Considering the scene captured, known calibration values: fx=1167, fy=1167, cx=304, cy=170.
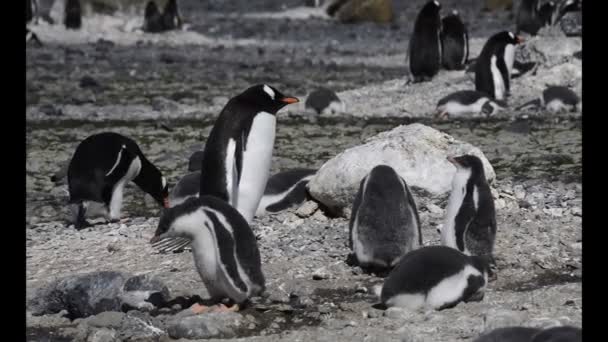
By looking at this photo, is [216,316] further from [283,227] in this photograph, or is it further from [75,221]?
[75,221]

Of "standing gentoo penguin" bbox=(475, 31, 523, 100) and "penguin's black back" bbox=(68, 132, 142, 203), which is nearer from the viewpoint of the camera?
"penguin's black back" bbox=(68, 132, 142, 203)

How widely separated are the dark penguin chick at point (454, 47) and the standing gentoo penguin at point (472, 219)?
8.83 m

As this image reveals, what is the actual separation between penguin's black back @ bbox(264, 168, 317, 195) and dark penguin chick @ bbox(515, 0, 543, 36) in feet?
39.9

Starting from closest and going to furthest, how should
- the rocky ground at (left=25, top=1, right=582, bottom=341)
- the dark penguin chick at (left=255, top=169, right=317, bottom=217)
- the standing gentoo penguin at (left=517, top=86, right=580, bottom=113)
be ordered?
1. the rocky ground at (left=25, top=1, right=582, bottom=341)
2. the dark penguin chick at (left=255, top=169, right=317, bottom=217)
3. the standing gentoo penguin at (left=517, top=86, right=580, bottom=113)

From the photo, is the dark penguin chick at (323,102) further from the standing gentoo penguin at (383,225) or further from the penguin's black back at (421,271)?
the penguin's black back at (421,271)

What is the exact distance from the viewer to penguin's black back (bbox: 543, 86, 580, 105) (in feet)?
36.5

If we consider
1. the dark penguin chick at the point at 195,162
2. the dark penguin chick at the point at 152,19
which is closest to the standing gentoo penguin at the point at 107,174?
the dark penguin chick at the point at 195,162

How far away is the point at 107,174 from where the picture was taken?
6930mm

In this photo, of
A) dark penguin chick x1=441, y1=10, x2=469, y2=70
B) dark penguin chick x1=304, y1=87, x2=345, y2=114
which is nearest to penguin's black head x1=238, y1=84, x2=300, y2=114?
dark penguin chick x1=304, y1=87, x2=345, y2=114

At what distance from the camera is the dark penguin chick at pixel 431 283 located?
180 inches

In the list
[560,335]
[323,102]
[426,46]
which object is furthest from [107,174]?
[426,46]

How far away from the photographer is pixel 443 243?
5.46 m

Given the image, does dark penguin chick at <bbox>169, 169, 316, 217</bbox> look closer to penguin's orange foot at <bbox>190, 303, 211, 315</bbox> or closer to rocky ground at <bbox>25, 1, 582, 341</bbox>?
rocky ground at <bbox>25, 1, 582, 341</bbox>

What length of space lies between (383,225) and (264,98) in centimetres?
139
